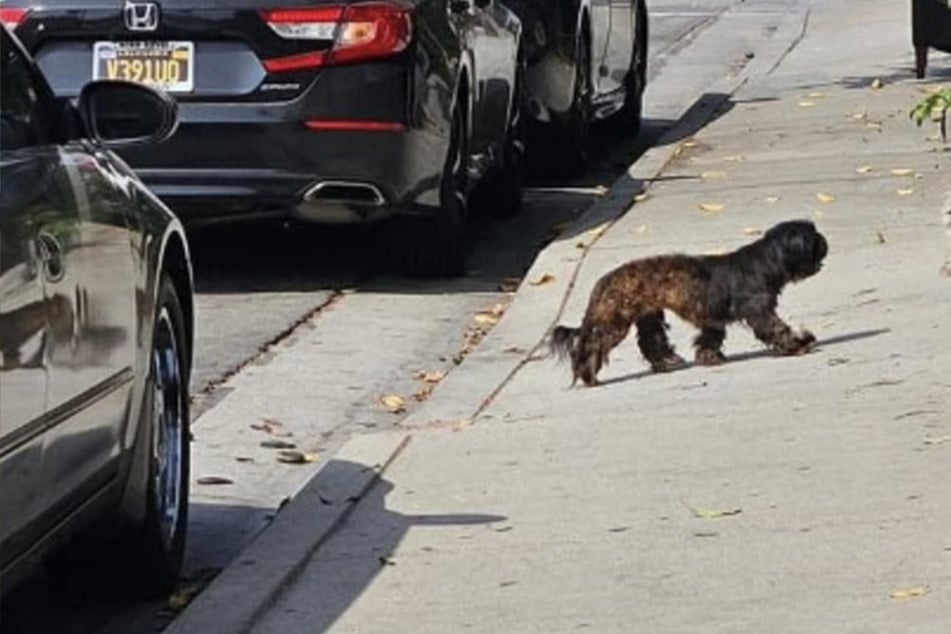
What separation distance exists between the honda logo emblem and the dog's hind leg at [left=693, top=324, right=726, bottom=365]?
9.80ft

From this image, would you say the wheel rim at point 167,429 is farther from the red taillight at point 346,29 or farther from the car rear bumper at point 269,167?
the red taillight at point 346,29

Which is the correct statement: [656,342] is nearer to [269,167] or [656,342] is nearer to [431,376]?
[431,376]

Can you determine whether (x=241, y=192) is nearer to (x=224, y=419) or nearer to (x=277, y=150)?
(x=277, y=150)

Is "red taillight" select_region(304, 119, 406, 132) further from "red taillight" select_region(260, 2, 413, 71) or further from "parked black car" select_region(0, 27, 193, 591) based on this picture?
"parked black car" select_region(0, 27, 193, 591)

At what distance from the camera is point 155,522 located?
731cm

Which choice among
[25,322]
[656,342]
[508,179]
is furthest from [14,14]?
[25,322]

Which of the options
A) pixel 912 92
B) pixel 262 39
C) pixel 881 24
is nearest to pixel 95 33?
pixel 262 39

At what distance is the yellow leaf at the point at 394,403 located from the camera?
1032 centimetres

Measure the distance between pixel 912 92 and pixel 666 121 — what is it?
1.94 metres

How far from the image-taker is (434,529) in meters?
7.83

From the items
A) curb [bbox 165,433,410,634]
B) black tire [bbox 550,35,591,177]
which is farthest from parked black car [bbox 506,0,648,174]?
curb [bbox 165,433,410,634]

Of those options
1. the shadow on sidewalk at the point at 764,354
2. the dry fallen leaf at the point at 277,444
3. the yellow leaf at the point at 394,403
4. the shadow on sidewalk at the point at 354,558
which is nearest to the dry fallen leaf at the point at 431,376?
the yellow leaf at the point at 394,403

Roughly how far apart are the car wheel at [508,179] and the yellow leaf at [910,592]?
8.08 metres

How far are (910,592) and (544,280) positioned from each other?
19.8ft
